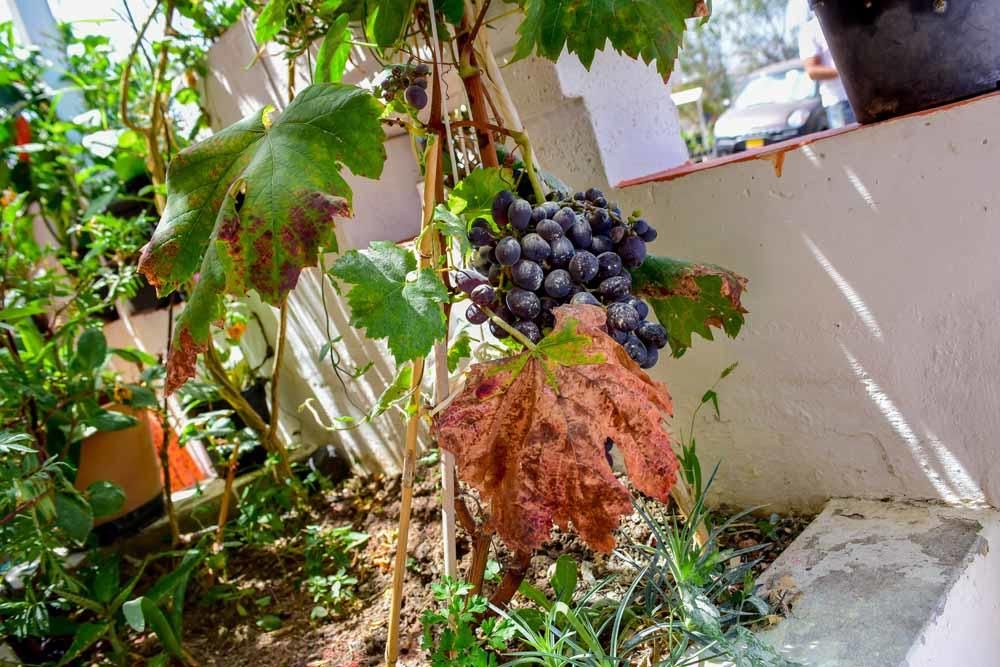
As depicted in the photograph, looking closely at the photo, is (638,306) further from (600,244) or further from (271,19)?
(271,19)

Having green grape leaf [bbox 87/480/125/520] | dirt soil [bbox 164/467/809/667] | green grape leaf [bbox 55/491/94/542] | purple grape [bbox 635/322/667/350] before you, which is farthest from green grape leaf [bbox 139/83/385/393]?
green grape leaf [bbox 87/480/125/520]

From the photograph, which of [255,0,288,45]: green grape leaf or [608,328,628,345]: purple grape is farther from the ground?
[255,0,288,45]: green grape leaf

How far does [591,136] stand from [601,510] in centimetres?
77

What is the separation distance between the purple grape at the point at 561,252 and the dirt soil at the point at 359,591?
60 centimetres

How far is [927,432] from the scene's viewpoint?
40.9 inches

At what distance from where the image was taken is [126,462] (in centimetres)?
204

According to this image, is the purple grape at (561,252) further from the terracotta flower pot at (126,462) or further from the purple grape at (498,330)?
the terracotta flower pot at (126,462)

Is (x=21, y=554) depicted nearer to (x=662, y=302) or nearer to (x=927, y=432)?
(x=662, y=302)

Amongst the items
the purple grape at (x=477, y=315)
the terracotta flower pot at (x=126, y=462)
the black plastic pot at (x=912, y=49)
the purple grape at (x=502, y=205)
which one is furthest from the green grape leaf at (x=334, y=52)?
the terracotta flower pot at (x=126, y=462)

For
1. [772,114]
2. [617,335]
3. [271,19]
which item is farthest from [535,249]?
[772,114]

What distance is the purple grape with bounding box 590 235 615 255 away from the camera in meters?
0.85

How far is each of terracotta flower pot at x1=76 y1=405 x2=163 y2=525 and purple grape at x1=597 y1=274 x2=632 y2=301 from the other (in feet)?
5.10

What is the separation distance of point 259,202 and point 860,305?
0.84m

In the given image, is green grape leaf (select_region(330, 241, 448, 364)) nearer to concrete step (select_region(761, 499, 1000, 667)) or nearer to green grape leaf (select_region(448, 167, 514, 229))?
green grape leaf (select_region(448, 167, 514, 229))
